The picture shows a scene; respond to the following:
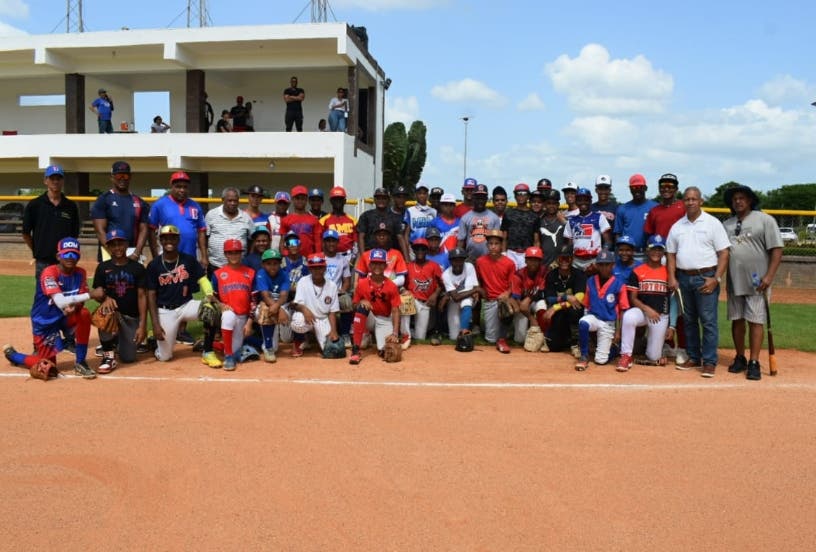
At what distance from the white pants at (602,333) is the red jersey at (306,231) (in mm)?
3561

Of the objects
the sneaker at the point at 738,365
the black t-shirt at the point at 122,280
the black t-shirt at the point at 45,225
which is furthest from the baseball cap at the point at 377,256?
the sneaker at the point at 738,365

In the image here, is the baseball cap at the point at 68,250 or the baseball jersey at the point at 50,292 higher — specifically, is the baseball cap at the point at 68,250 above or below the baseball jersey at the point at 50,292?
above

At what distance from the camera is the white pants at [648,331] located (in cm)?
707

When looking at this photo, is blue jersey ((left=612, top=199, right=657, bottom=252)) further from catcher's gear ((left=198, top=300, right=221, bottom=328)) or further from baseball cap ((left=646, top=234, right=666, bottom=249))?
catcher's gear ((left=198, top=300, right=221, bottom=328))

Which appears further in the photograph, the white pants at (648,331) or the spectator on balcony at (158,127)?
the spectator on balcony at (158,127)

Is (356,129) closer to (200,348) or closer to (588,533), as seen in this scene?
(200,348)

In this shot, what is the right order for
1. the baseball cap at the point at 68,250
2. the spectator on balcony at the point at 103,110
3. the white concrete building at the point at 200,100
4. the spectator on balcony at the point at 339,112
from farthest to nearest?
the spectator on balcony at the point at 103,110
the white concrete building at the point at 200,100
the spectator on balcony at the point at 339,112
the baseball cap at the point at 68,250

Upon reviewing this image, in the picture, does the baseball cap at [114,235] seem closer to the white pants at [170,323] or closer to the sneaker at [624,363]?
the white pants at [170,323]

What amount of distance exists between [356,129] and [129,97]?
1129cm

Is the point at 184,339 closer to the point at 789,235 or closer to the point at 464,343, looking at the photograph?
the point at 464,343

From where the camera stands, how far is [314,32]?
20.0m

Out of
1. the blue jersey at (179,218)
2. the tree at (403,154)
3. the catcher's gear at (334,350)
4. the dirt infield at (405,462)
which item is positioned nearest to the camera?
the dirt infield at (405,462)

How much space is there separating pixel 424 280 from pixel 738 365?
3.83 m

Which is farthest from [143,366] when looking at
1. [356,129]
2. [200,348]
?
[356,129]
